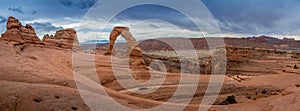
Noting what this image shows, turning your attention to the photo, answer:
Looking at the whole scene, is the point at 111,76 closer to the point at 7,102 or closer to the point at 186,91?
the point at 186,91

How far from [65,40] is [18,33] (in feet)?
18.2

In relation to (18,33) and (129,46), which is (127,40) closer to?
(129,46)

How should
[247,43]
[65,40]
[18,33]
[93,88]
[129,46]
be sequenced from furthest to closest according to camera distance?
[247,43] → [129,46] → [65,40] → [18,33] → [93,88]

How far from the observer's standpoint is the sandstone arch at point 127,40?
3115 cm

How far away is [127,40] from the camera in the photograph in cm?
3206

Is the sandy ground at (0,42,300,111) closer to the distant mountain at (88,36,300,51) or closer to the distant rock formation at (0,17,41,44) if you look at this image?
the distant rock formation at (0,17,41,44)

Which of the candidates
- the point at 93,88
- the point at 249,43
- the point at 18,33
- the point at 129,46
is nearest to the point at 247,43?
the point at 249,43

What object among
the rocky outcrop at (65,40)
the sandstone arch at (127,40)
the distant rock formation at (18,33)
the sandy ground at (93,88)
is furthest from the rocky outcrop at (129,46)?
the distant rock formation at (18,33)

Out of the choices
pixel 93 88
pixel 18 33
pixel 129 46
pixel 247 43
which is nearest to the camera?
pixel 93 88

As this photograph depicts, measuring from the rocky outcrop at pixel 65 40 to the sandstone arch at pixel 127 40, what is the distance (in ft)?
14.0

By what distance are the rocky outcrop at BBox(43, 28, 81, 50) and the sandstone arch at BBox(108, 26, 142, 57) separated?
4.28 meters

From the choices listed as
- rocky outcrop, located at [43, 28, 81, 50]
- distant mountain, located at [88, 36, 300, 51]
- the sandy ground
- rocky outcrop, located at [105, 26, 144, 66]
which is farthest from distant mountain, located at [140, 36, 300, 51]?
the sandy ground

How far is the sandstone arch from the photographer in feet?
102

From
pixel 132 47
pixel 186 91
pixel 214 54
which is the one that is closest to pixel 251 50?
pixel 214 54
